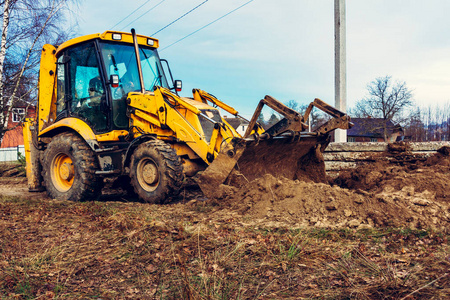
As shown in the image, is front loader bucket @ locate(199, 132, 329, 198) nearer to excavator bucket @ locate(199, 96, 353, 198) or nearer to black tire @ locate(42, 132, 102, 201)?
excavator bucket @ locate(199, 96, 353, 198)

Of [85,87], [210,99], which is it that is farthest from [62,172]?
[210,99]

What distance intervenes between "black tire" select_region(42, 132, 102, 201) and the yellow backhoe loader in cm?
2

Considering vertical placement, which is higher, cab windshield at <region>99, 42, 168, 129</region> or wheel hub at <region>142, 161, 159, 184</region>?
cab windshield at <region>99, 42, 168, 129</region>

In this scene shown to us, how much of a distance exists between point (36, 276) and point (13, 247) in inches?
45.0

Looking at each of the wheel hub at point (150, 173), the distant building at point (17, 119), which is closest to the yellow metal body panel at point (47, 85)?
the wheel hub at point (150, 173)

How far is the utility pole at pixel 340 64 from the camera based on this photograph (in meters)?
9.37

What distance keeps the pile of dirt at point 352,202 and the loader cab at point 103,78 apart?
280cm

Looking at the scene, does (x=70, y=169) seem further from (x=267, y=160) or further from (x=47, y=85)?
(x=267, y=160)

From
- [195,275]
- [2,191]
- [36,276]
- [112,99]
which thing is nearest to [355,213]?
[195,275]

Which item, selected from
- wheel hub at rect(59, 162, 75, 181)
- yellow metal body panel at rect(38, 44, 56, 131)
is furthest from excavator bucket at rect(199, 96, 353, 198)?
yellow metal body panel at rect(38, 44, 56, 131)

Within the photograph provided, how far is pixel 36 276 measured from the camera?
3527mm

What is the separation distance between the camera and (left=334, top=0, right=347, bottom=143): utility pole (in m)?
9.37

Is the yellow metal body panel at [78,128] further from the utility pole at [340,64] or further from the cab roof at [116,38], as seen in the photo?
the utility pole at [340,64]

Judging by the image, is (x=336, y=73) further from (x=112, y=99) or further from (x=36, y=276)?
(x=36, y=276)
